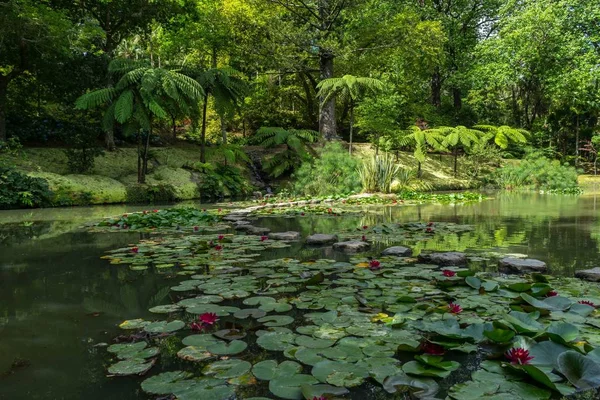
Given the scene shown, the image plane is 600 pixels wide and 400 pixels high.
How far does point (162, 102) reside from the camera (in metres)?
10.6

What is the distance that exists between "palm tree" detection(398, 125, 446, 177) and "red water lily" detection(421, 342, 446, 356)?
1354 centimetres

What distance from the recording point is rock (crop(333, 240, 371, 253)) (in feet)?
12.7

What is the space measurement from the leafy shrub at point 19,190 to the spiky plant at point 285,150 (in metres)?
6.87

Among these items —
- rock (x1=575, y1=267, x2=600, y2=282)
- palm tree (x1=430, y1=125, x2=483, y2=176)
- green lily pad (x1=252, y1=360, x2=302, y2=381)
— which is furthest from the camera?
palm tree (x1=430, y1=125, x2=483, y2=176)

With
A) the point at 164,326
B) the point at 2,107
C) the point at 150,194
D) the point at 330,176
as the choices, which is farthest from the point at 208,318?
the point at 2,107

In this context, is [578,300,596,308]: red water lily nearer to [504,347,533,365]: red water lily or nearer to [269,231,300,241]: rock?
[504,347,533,365]: red water lily

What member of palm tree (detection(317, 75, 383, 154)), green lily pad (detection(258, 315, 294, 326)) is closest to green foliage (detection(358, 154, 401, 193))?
palm tree (detection(317, 75, 383, 154))

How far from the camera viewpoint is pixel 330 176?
38.3 ft

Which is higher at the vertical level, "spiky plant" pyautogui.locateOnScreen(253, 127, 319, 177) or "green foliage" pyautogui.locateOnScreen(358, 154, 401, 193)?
"spiky plant" pyautogui.locateOnScreen(253, 127, 319, 177)

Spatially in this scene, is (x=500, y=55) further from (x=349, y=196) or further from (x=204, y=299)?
(x=204, y=299)

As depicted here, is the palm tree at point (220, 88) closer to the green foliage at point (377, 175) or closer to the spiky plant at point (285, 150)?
the spiky plant at point (285, 150)

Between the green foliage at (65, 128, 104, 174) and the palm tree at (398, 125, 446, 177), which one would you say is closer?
the green foliage at (65, 128, 104, 174)

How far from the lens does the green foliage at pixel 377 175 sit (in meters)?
10.9

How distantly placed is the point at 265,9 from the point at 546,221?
41.7 ft
